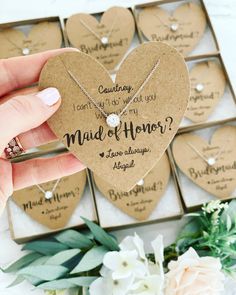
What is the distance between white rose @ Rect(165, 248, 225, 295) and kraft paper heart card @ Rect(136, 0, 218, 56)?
0.64 metres

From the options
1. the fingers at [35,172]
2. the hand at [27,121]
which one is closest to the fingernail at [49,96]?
the hand at [27,121]

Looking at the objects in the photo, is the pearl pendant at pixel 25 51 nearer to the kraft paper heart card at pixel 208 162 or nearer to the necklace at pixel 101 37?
the necklace at pixel 101 37

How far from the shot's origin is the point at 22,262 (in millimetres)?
1166

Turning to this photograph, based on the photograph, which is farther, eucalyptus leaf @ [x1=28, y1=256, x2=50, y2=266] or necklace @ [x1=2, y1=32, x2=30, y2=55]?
necklace @ [x1=2, y1=32, x2=30, y2=55]

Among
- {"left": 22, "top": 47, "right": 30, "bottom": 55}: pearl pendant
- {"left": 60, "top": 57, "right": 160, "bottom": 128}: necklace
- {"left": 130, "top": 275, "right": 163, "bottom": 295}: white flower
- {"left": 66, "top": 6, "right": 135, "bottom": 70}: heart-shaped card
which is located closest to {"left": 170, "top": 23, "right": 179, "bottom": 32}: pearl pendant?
{"left": 66, "top": 6, "right": 135, "bottom": 70}: heart-shaped card

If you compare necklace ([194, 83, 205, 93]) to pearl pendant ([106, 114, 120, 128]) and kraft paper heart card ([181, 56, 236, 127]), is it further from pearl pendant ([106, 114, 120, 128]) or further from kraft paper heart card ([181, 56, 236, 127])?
pearl pendant ([106, 114, 120, 128])

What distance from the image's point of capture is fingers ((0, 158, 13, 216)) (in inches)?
38.5

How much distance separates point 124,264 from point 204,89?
1.91ft

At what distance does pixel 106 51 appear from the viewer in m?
1.37

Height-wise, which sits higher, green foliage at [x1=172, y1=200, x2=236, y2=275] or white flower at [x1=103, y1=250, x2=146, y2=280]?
white flower at [x1=103, y1=250, x2=146, y2=280]

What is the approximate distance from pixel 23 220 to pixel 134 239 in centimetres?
34

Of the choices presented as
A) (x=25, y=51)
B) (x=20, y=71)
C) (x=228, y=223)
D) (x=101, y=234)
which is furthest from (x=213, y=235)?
(x=25, y=51)

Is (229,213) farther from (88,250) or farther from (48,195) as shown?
(48,195)

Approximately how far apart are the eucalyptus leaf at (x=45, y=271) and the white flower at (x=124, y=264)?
15cm
